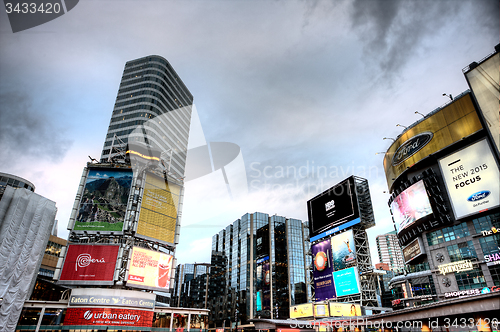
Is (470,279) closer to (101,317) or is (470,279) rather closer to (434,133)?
(434,133)

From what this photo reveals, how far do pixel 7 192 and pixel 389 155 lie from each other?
6266cm

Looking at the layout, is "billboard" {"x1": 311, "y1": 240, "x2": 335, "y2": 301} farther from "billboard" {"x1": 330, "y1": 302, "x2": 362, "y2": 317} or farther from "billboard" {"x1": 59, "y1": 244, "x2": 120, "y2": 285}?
"billboard" {"x1": 59, "y1": 244, "x2": 120, "y2": 285}

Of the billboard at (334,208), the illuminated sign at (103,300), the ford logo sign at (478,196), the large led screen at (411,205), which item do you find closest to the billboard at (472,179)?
the ford logo sign at (478,196)

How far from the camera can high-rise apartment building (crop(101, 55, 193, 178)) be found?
98250 millimetres

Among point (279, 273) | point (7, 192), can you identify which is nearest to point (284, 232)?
point (279, 273)

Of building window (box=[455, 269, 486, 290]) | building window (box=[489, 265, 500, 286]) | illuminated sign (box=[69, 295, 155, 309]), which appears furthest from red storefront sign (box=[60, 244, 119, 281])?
building window (box=[489, 265, 500, 286])

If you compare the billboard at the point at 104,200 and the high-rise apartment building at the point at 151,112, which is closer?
the billboard at the point at 104,200

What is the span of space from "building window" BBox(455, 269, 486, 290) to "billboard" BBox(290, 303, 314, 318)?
25.8 meters

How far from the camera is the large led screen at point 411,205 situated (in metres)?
46.8

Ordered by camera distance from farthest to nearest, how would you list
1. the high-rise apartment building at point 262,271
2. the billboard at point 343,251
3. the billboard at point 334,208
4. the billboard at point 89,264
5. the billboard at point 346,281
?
1. the high-rise apartment building at point 262,271
2. the billboard at point 334,208
3. the billboard at point 343,251
4. the billboard at point 346,281
5. the billboard at point 89,264

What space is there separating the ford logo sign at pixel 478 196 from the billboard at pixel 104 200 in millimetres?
49615

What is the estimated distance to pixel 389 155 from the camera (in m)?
58.5

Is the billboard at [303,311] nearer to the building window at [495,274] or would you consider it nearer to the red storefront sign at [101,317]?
the building window at [495,274]

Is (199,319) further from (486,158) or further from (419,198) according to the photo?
(486,158)
